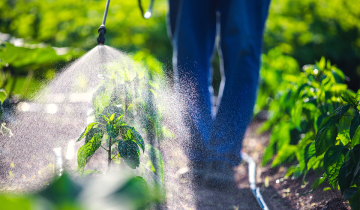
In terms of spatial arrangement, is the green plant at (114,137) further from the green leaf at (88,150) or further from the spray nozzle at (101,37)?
the spray nozzle at (101,37)

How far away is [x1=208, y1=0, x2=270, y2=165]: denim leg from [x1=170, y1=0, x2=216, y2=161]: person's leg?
0.24ft

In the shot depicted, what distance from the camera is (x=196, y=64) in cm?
188

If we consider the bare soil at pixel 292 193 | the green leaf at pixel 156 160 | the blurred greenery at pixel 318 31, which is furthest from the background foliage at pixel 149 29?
the green leaf at pixel 156 160

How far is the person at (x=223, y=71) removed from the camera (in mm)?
1560

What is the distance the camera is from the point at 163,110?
A: 1.36 m

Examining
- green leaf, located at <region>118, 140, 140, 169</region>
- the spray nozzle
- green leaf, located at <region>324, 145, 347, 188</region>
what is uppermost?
the spray nozzle

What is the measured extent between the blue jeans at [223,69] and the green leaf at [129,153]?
1.81ft

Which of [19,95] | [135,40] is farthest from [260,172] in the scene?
[135,40]

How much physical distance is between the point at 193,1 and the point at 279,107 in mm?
879

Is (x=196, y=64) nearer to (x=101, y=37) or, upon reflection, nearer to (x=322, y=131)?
(x=101, y=37)

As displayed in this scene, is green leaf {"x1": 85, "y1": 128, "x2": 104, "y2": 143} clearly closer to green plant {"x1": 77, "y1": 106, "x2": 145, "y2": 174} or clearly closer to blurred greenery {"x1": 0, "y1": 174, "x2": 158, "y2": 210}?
green plant {"x1": 77, "y1": 106, "x2": 145, "y2": 174}

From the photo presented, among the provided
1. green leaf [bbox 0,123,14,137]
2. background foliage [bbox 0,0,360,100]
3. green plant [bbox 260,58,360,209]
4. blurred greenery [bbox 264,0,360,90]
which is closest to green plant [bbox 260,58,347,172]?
green plant [bbox 260,58,360,209]

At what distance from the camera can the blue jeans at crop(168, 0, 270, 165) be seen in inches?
62.9

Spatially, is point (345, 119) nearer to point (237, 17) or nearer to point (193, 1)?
point (237, 17)
